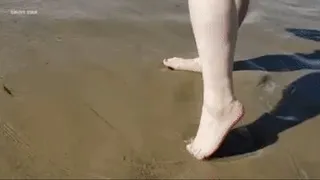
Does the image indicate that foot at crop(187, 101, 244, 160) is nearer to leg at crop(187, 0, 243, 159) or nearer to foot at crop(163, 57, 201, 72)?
leg at crop(187, 0, 243, 159)

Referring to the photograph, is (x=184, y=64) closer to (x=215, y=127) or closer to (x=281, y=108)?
(x=281, y=108)

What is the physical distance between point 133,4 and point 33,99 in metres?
1.32

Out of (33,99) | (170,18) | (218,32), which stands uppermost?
(218,32)

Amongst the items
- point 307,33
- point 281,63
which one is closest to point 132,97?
point 281,63

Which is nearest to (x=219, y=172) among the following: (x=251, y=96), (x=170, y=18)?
(x=251, y=96)

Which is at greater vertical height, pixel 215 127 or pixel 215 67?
pixel 215 67

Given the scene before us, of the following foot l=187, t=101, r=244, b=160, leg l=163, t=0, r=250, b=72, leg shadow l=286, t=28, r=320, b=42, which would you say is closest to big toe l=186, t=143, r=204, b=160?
foot l=187, t=101, r=244, b=160

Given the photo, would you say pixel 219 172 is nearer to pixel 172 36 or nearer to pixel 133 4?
pixel 172 36

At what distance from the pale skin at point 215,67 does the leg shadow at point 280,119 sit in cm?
8

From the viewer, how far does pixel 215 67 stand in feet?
6.85

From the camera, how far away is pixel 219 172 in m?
2.08

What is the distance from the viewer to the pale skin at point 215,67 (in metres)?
2.06

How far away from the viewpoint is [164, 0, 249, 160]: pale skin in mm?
2059

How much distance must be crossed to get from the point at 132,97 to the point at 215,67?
579 millimetres
